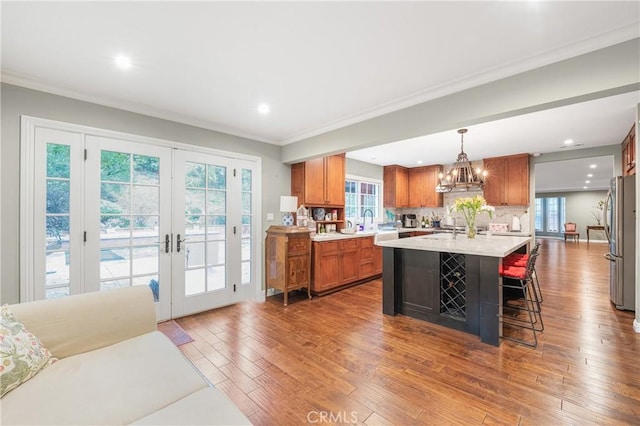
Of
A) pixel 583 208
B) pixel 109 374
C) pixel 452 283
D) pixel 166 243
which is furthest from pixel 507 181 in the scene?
pixel 583 208

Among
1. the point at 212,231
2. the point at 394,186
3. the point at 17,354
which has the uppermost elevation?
the point at 394,186

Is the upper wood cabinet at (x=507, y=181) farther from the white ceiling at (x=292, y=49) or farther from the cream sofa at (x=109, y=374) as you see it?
the cream sofa at (x=109, y=374)

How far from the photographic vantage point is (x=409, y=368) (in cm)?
232

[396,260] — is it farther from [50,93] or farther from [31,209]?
[50,93]

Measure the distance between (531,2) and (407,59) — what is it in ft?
2.61

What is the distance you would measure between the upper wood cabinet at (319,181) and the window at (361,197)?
90 centimetres

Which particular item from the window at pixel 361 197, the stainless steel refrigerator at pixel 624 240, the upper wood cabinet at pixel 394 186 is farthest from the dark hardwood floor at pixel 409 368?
the upper wood cabinet at pixel 394 186

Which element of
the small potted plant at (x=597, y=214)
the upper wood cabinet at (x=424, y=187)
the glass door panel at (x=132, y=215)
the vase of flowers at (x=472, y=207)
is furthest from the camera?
the small potted plant at (x=597, y=214)

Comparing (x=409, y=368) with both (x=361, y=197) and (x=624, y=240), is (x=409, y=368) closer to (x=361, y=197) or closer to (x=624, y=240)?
(x=624, y=240)

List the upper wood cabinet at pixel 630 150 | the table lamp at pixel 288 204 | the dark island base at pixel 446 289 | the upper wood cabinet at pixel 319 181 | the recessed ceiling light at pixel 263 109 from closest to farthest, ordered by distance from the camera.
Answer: the dark island base at pixel 446 289, the recessed ceiling light at pixel 263 109, the upper wood cabinet at pixel 630 150, the table lamp at pixel 288 204, the upper wood cabinet at pixel 319 181

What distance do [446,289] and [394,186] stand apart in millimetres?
3785

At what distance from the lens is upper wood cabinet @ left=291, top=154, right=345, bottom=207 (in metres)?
4.59

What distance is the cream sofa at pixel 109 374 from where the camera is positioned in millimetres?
1205

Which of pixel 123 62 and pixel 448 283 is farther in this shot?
pixel 448 283
